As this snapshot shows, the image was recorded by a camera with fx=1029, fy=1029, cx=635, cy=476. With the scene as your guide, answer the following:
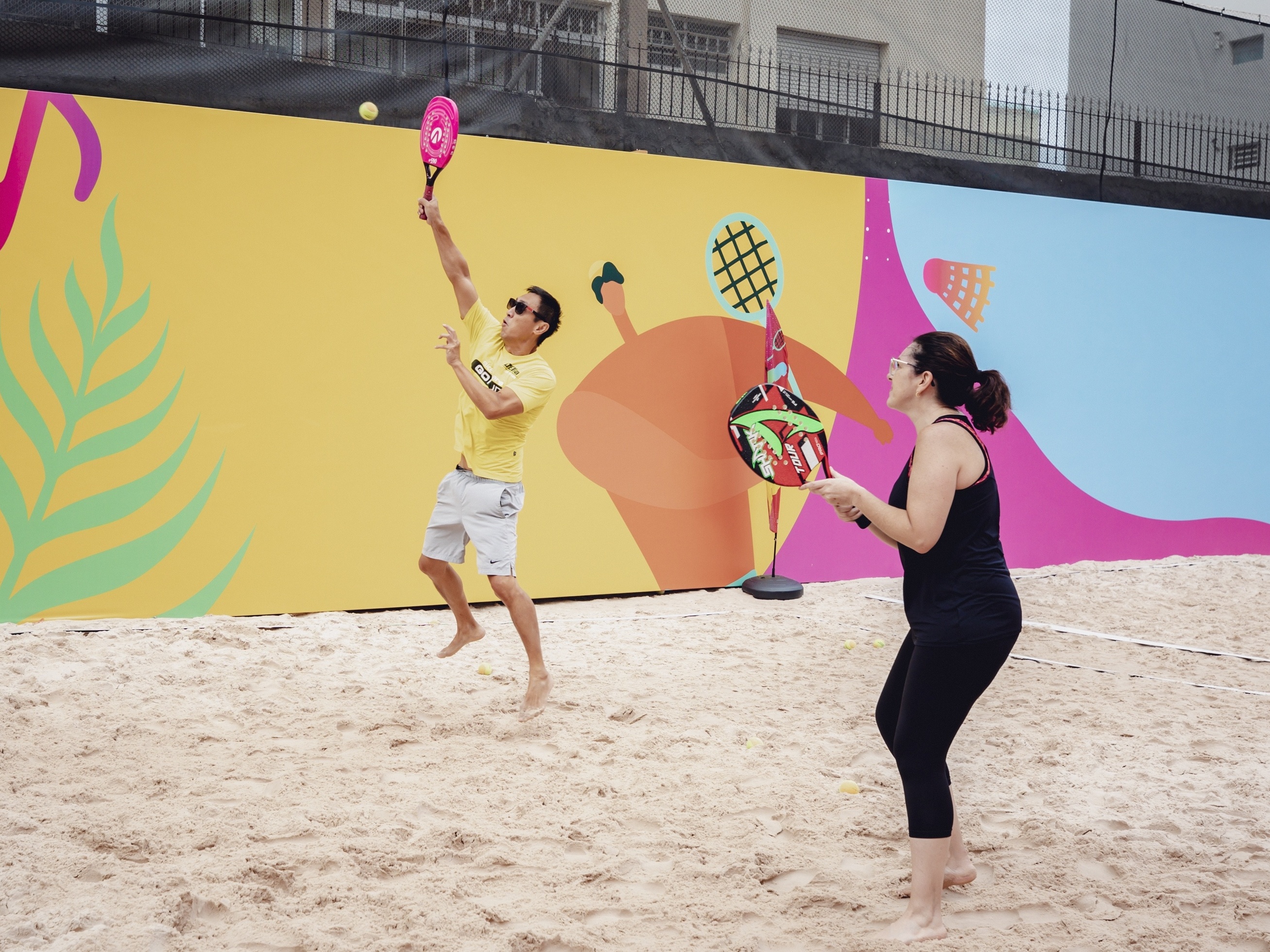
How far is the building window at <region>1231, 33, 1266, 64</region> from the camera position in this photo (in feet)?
26.1

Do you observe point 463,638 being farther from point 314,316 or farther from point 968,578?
point 968,578

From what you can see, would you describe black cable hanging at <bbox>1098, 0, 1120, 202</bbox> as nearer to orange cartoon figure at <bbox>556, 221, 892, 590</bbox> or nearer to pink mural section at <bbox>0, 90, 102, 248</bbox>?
orange cartoon figure at <bbox>556, 221, 892, 590</bbox>

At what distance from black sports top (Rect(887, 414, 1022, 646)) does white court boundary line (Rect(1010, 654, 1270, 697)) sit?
2734mm

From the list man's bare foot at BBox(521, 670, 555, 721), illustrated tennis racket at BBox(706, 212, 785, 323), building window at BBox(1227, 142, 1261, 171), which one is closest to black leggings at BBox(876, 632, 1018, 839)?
man's bare foot at BBox(521, 670, 555, 721)

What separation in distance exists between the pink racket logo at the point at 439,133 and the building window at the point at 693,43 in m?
2.41

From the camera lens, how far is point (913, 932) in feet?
7.55

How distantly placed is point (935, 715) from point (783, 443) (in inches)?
33.2

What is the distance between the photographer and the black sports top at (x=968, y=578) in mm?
2252

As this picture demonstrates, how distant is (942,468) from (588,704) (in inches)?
86.5

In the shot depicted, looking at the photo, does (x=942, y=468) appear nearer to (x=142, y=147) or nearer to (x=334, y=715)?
(x=334, y=715)

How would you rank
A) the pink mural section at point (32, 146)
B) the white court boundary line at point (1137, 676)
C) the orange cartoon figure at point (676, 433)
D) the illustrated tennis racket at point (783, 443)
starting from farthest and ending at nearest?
the orange cartoon figure at point (676, 433), the pink mural section at point (32, 146), the white court boundary line at point (1137, 676), the illustrated tennis racket at point (783, 443)

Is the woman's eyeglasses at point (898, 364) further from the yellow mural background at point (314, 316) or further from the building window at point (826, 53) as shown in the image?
the building window at point (826, 53)

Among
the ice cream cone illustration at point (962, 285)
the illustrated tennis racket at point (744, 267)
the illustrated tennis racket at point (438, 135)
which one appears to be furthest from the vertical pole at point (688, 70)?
the illustrated tennis racket at point (438, 135)

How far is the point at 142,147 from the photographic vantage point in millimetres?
4926
